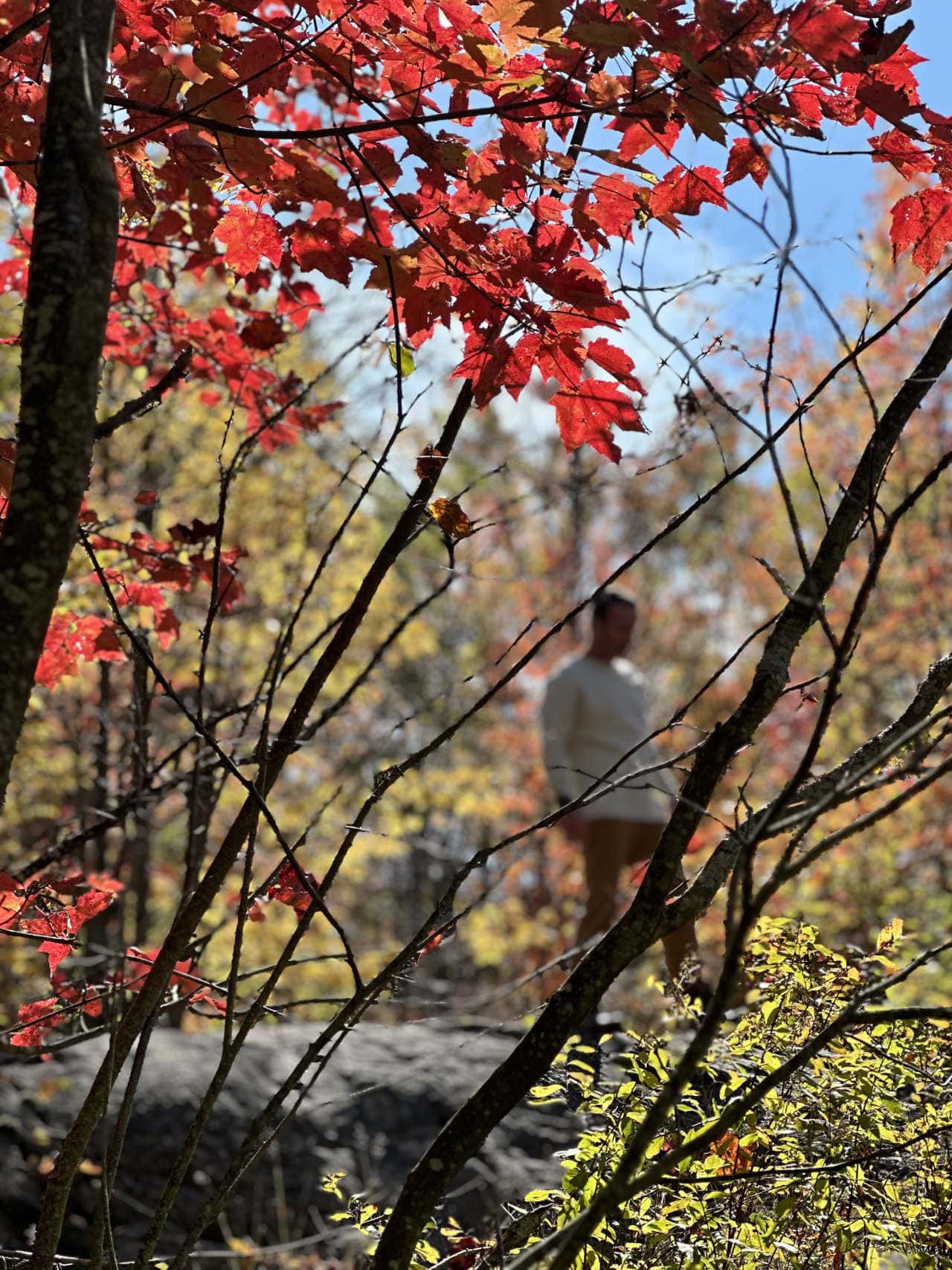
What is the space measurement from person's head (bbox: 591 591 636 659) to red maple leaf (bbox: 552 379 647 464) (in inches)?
126

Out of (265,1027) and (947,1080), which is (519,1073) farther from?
(265,1027)

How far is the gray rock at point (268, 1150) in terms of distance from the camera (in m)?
4.23

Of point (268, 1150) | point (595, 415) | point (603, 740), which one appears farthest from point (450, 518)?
point (603, 740)

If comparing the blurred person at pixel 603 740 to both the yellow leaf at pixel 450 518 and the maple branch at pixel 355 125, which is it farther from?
the maple branch at pixel 355 125

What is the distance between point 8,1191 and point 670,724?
3.77 meters

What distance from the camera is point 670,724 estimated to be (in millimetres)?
1592

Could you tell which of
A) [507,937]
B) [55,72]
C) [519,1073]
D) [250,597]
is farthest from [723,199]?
[507,937]

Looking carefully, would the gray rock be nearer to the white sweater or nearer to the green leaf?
the white sweater

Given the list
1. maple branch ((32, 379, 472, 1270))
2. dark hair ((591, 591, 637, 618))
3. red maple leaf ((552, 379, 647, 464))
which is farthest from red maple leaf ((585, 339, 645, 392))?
dark hair ((591, 591, 637, 618))

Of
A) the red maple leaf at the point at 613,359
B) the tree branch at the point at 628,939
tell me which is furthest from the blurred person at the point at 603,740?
the tree branch at the point at 628,939

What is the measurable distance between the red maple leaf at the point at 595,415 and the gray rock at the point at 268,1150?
9.71 feet

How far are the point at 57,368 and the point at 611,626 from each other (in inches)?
167

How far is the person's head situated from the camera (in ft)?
17.0

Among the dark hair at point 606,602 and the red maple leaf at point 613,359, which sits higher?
the dark hair at point 606,602
